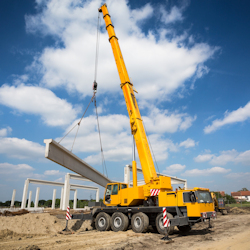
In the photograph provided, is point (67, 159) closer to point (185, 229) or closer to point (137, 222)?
point (137, 222)

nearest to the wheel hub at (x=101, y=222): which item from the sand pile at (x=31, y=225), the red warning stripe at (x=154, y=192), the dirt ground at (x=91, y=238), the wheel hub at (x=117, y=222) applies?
the wheel hub at (x=117, y=222)

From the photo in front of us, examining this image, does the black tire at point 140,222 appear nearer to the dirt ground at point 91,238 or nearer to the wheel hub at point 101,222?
the dirt ground at point 91,238

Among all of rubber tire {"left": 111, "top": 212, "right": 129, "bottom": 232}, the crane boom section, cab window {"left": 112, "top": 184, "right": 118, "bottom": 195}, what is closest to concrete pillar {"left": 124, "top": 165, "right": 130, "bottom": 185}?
cab window {"left": 112, "top": 184, "right": 118, "bottom": 195}

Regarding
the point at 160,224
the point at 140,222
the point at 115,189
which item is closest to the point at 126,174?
the point at 115,189

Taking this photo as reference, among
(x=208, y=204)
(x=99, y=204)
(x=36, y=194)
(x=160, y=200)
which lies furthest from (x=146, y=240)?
(x=36, y=194)

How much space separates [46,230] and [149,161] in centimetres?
696

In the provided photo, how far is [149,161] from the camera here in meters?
11.5

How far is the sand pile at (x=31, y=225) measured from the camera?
11.2 metres

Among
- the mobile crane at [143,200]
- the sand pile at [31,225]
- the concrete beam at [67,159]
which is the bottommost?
the sand pile at [31,225]

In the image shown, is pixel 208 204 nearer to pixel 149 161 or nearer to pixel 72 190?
pixel 149 161

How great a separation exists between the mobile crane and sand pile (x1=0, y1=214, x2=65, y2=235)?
2.53m

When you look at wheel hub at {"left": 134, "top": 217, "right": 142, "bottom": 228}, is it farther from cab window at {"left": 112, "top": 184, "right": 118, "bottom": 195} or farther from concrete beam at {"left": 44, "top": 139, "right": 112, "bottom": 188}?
concrete beam at {"left": 44, "top": 139, "right": 112, "bottom": 188}

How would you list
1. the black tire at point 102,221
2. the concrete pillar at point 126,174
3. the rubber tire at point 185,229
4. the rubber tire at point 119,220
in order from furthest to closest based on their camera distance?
the concrete pillar at point 126,174
the black tire at point 102,221
the rubber tire at point 119,220
the rubber tire at point 185,229

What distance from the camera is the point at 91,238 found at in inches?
370
